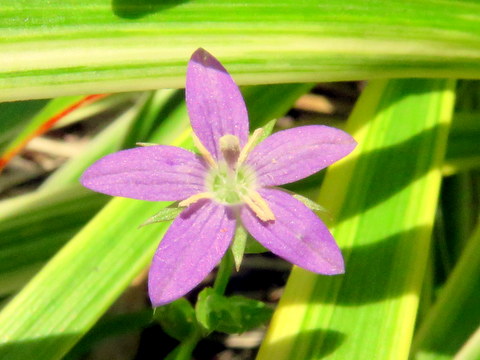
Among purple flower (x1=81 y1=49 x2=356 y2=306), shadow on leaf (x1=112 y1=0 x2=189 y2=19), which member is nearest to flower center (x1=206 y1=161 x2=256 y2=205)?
purple flower (x1=81 y1=49 x2=356 y2=306)

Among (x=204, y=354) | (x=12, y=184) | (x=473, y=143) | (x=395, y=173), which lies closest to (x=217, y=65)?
(x=395, y=173)

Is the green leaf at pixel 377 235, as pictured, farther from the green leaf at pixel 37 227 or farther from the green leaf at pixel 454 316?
the green leaf at pixel 37 227

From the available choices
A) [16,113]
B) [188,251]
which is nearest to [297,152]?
[188,251]

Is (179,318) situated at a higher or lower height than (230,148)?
lower

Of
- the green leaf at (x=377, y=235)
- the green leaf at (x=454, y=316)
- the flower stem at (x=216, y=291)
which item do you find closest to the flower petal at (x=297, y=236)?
the flower stem at (x=216, y=291)

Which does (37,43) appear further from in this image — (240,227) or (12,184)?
(12,184)

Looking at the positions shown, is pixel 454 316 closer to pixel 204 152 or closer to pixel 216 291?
pixel 216 291

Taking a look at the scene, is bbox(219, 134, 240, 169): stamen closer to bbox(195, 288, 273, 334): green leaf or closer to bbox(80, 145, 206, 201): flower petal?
bbox(80, 145, 206, 201): flower petal

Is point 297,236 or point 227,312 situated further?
point 227,312
